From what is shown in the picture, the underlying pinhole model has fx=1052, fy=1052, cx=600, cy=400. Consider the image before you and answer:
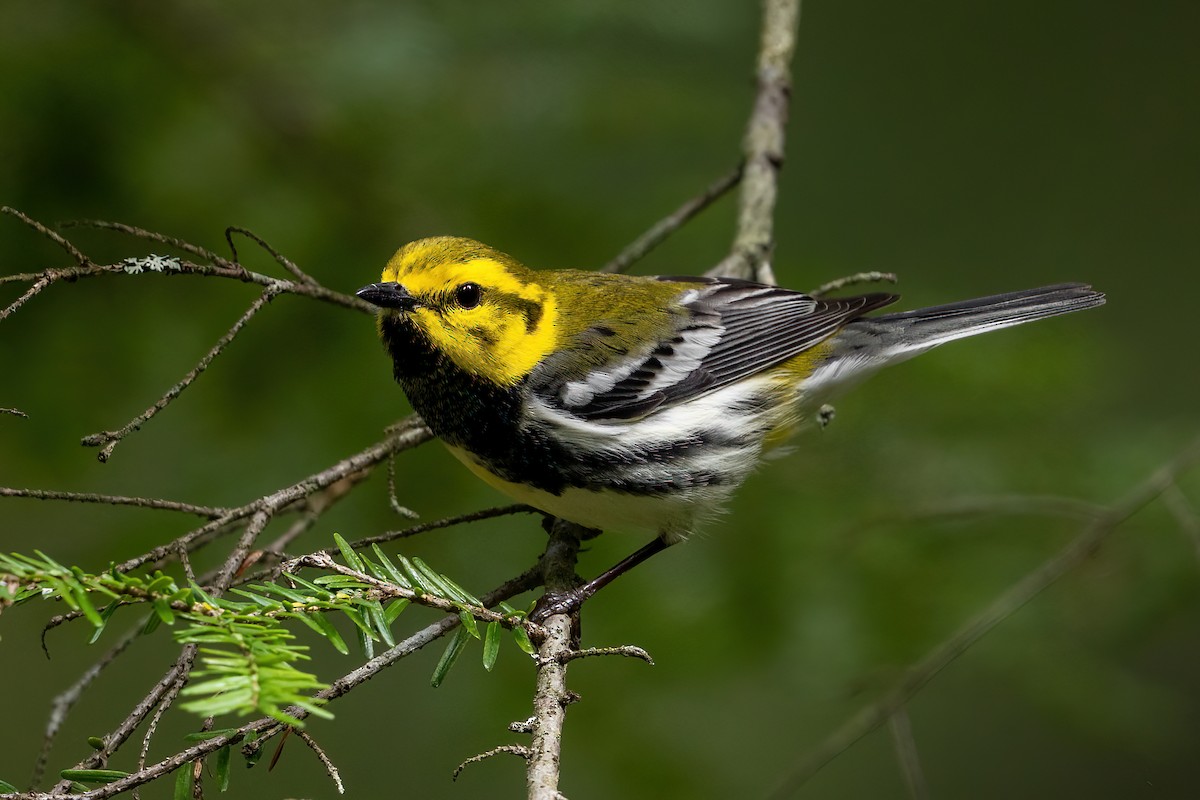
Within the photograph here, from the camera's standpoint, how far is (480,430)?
2.77 m

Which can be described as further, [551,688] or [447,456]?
[447,456]

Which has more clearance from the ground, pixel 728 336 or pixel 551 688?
pixel 728 336

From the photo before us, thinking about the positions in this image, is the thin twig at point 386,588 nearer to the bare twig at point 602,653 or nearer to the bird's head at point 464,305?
the bare twig at point 602,653

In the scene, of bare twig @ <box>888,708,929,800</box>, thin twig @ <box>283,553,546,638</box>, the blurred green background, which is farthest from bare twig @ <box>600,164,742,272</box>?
thin twig @ <box>283,553,546,638</box>

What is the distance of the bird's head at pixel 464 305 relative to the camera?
2.73 metres

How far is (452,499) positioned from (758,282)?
1.20 meters

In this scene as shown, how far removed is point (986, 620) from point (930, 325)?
0.91 metres

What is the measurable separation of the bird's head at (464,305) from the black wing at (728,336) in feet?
0.98

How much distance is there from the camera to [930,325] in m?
3.27

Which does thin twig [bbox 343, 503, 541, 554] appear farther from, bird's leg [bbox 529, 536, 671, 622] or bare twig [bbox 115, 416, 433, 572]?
bird's leg [bbox 529, 536, 671, 622]

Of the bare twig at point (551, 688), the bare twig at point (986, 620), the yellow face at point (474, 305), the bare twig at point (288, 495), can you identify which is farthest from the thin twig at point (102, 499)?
the bare twig at point (986, 620)

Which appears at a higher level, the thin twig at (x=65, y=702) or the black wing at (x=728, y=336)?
the black wing at (x=728, y=336)

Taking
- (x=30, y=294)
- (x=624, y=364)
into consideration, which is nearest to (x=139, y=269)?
(x=30, y=294)

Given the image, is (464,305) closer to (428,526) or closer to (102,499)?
(428,526)
